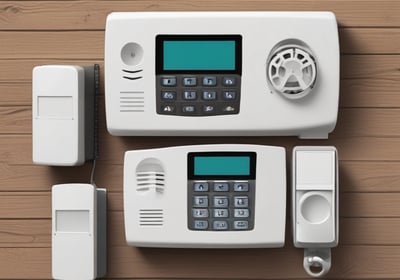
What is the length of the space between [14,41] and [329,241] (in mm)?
477

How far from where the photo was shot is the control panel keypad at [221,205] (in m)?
0.90

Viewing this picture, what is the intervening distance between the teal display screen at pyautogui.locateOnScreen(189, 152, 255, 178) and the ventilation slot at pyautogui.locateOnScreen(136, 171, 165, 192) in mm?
38

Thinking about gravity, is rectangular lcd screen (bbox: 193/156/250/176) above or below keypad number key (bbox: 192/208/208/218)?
above

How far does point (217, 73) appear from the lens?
902mm

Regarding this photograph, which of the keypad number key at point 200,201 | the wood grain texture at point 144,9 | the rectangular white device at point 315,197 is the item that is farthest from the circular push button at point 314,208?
the wood grain texture at point 144,9

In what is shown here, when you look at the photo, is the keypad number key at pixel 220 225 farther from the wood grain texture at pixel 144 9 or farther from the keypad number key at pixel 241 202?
the wood grain texture at pixel 144 9

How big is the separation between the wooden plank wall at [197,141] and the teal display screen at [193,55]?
0.06 m

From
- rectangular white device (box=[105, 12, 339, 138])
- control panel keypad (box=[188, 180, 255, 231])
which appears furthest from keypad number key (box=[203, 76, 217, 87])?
Result: control panel keypad (box=[188, 180, 255, 231])

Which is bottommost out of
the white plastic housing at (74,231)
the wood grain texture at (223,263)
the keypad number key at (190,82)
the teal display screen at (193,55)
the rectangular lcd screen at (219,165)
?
the wood grain texture at (223,263)

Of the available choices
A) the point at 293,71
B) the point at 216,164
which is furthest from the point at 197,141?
the point at 293,71

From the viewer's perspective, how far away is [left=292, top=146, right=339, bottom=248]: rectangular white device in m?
0.89

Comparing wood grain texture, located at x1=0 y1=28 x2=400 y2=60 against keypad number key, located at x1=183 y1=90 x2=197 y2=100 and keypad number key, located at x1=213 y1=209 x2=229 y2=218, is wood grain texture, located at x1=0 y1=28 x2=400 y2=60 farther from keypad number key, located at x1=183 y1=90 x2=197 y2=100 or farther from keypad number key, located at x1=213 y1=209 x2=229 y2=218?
keypad number key, located at x1=213 y1=209 x2=229 y2=218

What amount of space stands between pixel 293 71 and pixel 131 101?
204 mm

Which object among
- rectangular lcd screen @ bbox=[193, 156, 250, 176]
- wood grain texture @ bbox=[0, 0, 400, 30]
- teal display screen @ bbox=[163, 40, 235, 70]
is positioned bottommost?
rectangular lcd screen @ bbox=[193, 156, 250, 176]
